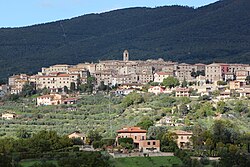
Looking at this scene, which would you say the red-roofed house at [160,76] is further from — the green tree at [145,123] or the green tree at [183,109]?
the green tree at [145,123]

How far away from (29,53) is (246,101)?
84.8m

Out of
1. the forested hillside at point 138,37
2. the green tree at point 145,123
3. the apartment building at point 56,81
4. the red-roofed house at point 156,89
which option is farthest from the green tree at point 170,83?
the forested hillside at point 138,37

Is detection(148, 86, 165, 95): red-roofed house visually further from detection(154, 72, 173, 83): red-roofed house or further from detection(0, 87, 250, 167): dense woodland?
detection(154, 72, 173, 83): red-roofed house

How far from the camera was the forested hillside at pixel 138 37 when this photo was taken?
12244cm

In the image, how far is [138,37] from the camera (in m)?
155

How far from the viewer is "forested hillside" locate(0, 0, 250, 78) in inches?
4820

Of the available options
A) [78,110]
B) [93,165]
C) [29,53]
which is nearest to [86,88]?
[78,110]

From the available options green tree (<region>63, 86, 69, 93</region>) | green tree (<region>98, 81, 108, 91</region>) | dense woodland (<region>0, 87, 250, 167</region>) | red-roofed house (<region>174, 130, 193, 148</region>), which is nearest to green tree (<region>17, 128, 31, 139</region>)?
dense woodland (<region>0, 87, 250, 167</region>)

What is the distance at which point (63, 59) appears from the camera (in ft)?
419

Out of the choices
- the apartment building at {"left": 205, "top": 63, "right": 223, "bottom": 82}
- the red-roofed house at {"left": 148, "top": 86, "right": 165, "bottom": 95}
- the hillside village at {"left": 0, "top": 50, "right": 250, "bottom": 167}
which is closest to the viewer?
the hillside village at {"left": 0, "top": 50, "right": 250, "bottom": 167}

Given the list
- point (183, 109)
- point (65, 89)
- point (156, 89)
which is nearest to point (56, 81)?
point (65, 89)

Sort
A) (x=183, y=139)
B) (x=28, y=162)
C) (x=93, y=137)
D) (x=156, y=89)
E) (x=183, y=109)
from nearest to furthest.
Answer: (x=28, y=162) < (x=93, y=137) < (x=183, y=139) < (x=183, y=109) < (x=156, y=89)

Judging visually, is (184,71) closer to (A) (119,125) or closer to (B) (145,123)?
(A) (119,125)

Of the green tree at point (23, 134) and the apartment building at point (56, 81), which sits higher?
the apartment building at point (56, 81)
